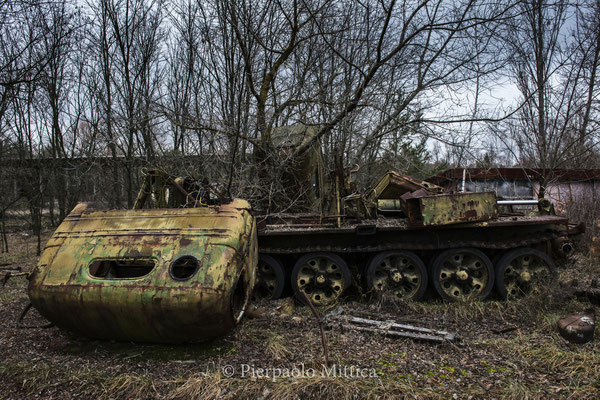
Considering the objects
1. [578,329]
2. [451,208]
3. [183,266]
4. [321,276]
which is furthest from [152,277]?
[578,329]

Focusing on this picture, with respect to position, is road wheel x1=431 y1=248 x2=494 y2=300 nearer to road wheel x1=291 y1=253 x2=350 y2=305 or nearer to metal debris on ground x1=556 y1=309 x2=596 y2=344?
road wheel x1=291 y1=253 x2=350 y2=305

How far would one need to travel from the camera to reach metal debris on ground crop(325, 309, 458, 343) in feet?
14.5

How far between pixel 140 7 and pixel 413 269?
31.7 feet

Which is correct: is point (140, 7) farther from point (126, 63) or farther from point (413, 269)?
point (413, 269)

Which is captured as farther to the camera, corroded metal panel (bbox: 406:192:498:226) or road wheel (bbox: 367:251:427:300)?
road wheel (bbox: 367:251:427:300)

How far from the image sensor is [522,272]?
594 centimetres

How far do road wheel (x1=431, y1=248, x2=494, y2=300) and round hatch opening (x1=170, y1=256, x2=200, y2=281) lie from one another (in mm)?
3557

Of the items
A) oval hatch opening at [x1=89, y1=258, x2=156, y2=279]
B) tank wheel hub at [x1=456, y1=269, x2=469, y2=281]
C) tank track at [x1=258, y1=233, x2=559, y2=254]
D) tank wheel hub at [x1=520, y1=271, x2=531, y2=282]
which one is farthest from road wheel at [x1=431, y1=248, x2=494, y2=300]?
oval hatch opening at [x1=89, y1=258, x2=156, y2=279]

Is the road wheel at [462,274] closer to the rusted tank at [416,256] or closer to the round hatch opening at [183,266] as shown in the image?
the rusted tank at [416,256]

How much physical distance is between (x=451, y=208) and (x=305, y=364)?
304 centimetres

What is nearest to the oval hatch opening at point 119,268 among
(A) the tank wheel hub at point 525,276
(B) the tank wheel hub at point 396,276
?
(B) the tank wheel hub at point 396,276

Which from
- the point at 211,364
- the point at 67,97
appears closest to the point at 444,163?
the point at 67,97

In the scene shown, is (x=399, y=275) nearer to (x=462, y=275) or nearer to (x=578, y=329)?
(x=462, y=275)

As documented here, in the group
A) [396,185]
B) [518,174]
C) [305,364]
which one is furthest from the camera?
[518,174]
